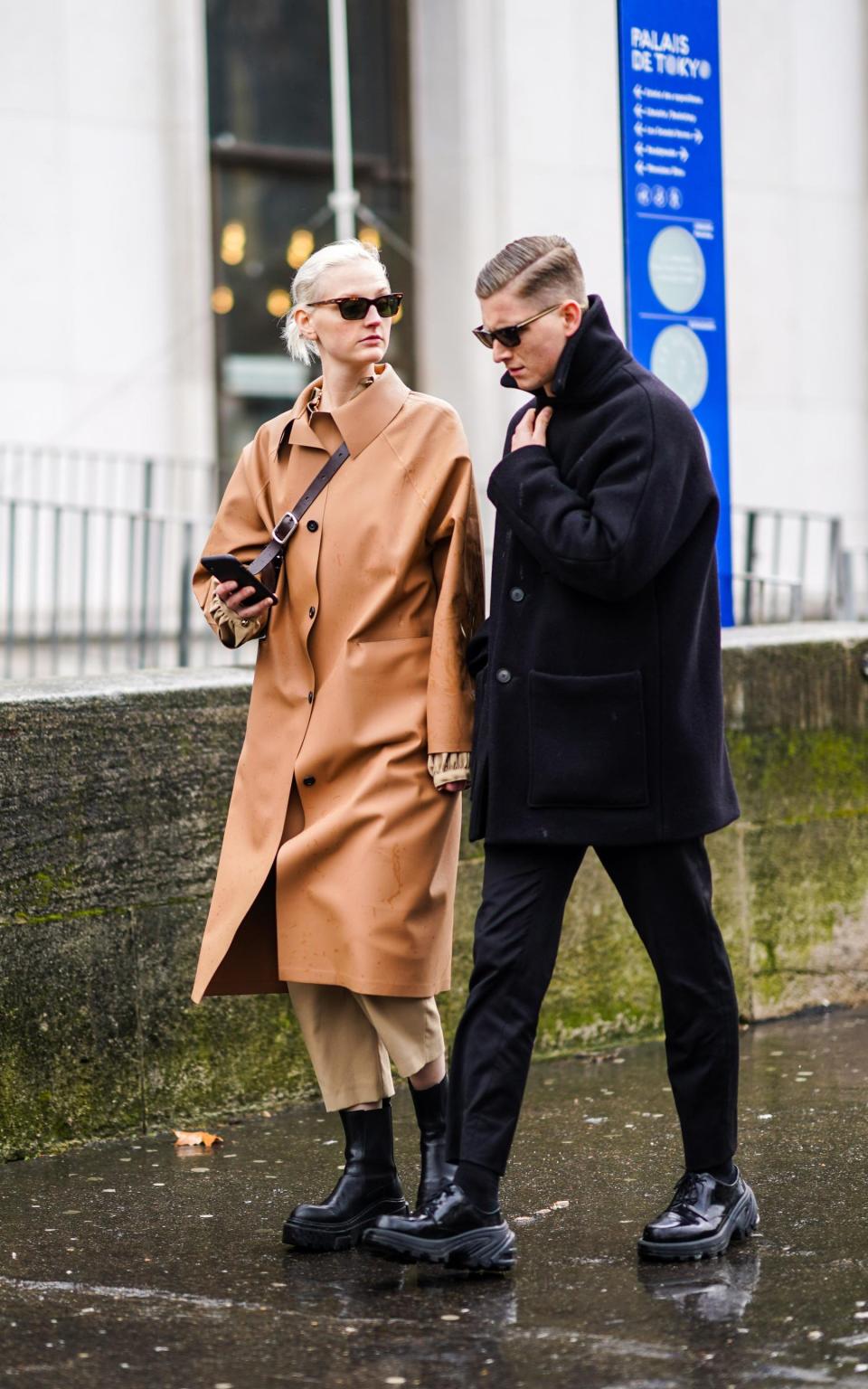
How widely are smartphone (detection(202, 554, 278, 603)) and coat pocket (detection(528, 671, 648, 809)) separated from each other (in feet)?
2.07

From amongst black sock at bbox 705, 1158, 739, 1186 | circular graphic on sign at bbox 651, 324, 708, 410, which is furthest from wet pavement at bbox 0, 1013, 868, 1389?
circular graphic on sign at bbox 651, 324, 708, 410

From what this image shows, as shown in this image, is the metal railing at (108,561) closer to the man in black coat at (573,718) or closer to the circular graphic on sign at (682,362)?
the circular graphic on sign at (682,362)

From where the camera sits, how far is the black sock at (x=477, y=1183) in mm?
3818

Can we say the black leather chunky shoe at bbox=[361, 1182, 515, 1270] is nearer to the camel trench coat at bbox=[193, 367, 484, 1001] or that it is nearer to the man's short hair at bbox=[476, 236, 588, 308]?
the camel trench coat at bbox=[193, 367, 484, 1001]

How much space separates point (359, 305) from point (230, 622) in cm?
69

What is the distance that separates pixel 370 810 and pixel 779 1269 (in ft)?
3.76

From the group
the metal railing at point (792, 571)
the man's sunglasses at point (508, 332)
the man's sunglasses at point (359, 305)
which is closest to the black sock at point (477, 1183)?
the man's sunglasses at point (508, 332)

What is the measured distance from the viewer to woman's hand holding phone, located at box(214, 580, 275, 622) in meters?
4.12

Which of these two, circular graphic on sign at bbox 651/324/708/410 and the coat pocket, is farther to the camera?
circular graphic on sign at bbox 651/324/708/410

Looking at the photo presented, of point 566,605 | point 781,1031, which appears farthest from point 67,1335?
point 781,1031

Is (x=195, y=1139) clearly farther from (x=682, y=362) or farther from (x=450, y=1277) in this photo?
(x=682, y=362)

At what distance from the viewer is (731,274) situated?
17.2 m

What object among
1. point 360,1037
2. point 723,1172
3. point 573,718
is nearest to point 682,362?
point 573,718

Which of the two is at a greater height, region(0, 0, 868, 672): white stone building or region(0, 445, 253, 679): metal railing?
region(0, 0, 868, 672): white stone building
